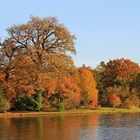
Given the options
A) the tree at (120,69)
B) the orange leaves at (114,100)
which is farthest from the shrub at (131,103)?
the tree at (120,69)

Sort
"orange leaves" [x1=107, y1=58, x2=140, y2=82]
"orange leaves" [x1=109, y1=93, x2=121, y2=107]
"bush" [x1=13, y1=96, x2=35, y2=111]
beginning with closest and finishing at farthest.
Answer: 1. "bush" [x1=13, y1=96, x2=35, y2=111]
2. "orange leaves" [x1=109, y1=93, x2=121, y2=107]
3. "orange leaves" [x1=107, y1=58, x2=140, y2=82]

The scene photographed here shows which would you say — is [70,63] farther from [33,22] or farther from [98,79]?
[98,79]

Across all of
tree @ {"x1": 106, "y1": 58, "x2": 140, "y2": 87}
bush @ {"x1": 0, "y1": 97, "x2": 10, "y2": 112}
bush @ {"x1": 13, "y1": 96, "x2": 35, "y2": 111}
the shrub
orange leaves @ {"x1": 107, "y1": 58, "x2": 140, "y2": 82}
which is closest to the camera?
bush @ {"x1": 0, "y1": 97, "x2": 10, "y2": 112}

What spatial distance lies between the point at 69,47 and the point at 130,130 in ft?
104

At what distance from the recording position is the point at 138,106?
92750 millimetres

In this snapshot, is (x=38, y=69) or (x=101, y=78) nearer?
(x=38, y=69)

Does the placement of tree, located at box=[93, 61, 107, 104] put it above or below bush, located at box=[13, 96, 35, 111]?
above

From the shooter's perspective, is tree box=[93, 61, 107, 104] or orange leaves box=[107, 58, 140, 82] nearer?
tree box=[93, 61, 107, 104]

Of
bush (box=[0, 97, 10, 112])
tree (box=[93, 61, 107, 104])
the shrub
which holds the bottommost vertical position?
bush (box=[0, 97, 10, 112])

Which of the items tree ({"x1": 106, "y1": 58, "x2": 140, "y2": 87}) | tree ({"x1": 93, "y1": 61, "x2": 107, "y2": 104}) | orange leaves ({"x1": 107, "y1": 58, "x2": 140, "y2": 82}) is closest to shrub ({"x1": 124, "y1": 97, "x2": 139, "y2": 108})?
tree ({"x1": 93, "y1": 61, "x2": 107, "y2": 104})

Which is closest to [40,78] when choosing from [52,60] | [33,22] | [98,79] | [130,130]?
[52,60]

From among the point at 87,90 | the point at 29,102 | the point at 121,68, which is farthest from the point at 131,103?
the point at 121,68

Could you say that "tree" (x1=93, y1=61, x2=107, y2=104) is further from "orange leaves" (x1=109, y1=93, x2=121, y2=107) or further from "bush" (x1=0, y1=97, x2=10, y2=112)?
"bush" (x1=0, y1=97, x2=10, y2=112)

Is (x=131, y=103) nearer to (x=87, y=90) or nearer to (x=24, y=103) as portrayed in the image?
(x=87, y=90)
